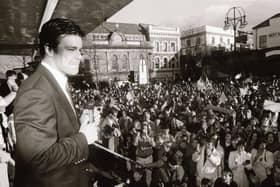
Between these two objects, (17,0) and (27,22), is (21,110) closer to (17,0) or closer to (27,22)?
(17,0)

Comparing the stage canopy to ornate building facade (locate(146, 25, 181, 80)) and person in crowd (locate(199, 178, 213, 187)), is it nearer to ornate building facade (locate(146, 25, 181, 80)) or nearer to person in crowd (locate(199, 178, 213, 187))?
person in crowd (locate(199, 178, 213, 187))

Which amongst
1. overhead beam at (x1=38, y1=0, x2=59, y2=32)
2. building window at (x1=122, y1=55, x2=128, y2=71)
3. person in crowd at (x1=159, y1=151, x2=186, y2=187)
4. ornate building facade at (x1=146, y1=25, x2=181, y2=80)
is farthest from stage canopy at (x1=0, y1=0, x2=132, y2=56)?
building window at (x1=122, y1=55, x2=128, y2=71)

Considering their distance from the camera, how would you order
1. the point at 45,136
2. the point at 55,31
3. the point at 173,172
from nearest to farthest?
the point at 45,136 < the point at 55,31 < the point at 173,172

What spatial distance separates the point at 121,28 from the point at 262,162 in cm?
3330

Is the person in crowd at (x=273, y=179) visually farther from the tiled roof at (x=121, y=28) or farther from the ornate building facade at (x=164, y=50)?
the tiled roof at (x=121, y=28)

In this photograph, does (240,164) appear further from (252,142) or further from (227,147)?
(252,142)

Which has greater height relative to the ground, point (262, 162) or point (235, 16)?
point (235, 16)

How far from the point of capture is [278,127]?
6.68m

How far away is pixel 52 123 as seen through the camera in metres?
0.96

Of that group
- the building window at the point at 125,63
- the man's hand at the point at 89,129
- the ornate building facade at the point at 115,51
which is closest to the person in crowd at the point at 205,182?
the man's hand at the point at 89,129

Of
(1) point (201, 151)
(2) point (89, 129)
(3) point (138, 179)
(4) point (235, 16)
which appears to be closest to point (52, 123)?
(2) point (89, 129)

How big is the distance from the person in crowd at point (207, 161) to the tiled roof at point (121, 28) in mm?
31382

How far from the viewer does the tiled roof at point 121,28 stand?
35.2 metres

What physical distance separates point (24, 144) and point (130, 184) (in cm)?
431
